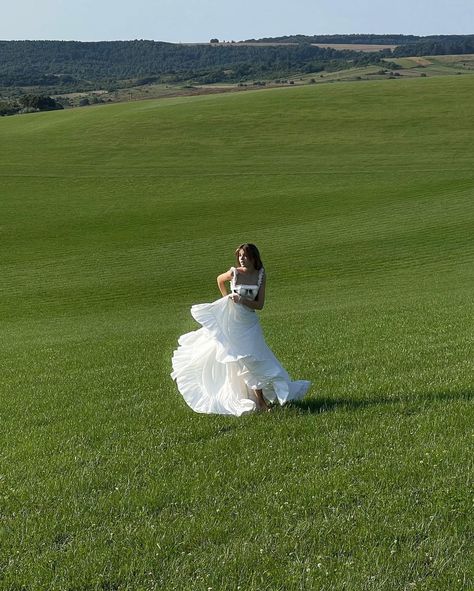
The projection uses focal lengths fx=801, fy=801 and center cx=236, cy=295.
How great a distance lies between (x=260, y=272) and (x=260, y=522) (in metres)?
5.12

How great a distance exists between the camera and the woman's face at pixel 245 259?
11.8 m

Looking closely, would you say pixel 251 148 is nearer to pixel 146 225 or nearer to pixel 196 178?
pixel 196 178

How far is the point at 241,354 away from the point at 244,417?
3.11 ft

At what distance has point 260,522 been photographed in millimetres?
7605

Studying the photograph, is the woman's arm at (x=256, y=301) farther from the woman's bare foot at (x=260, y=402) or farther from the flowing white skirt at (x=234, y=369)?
the woman's bare foot at (x=260, y=402)

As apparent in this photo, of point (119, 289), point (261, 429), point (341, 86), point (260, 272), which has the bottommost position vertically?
point (119, 289)

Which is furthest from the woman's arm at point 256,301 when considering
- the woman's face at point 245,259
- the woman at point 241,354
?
the woman's face at point 245,259

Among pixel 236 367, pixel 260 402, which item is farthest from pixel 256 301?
pixel 260 402

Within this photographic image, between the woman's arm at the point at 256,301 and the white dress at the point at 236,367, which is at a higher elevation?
the woman's arm at the point at 256,301

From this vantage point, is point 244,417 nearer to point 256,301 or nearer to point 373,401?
point 256,301

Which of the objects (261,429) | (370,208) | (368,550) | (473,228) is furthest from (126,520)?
(370,208)

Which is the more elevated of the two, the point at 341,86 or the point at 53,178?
the point at 341,86

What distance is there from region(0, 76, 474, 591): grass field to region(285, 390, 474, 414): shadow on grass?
0.19ft

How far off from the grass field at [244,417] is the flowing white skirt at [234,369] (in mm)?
429
